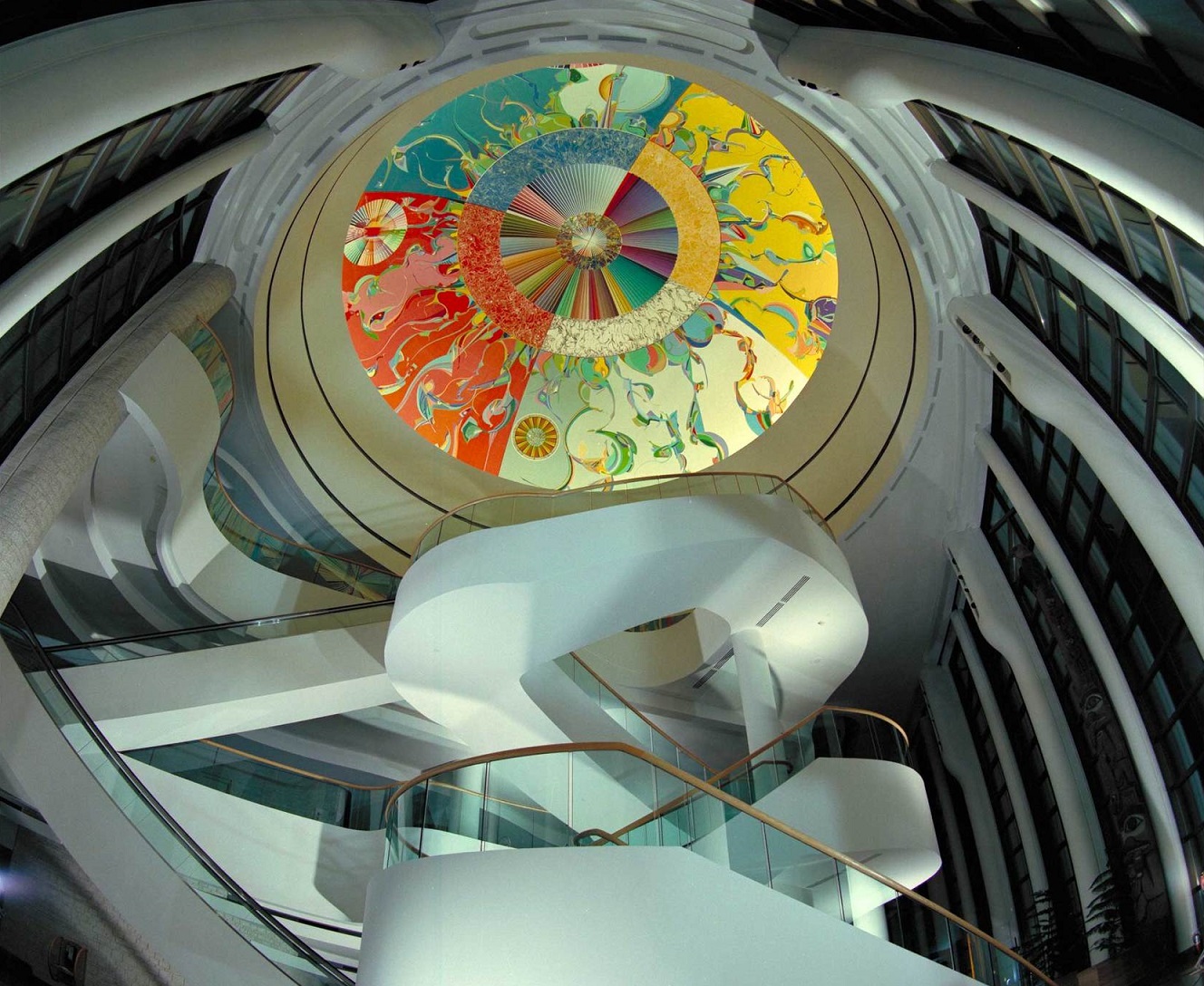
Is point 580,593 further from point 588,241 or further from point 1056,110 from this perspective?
point 588,241

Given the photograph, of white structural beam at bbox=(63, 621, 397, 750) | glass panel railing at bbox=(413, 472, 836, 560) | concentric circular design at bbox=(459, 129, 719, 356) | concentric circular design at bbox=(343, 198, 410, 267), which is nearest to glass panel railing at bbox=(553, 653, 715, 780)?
glass panel railing at bbox=(413, 472, 836, 560)

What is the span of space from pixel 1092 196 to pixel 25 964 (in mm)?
10065

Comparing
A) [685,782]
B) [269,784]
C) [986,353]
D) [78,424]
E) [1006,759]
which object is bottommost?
[685,782]

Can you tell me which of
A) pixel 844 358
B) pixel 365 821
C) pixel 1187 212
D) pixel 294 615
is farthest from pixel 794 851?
pixel 844 358

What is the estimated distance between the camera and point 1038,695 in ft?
34.8

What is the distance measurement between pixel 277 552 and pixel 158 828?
17.9 feet

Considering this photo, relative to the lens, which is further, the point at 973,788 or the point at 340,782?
the point at 973,788

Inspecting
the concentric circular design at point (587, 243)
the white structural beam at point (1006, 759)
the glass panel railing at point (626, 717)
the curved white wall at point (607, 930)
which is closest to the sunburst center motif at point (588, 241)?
the concentric circular design at point (587, 243)

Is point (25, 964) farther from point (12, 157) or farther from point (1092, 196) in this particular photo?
point (1092, 196)

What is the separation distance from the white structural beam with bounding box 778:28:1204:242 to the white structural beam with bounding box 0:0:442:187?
4020mm

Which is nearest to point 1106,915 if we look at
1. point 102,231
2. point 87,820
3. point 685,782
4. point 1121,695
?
point 1121,695

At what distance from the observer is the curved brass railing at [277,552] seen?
40.5 ft

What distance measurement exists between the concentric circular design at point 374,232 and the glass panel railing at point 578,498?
548 centimetres

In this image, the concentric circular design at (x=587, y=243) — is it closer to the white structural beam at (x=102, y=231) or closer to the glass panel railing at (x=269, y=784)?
the white structural beam at (x=102, y=231)
